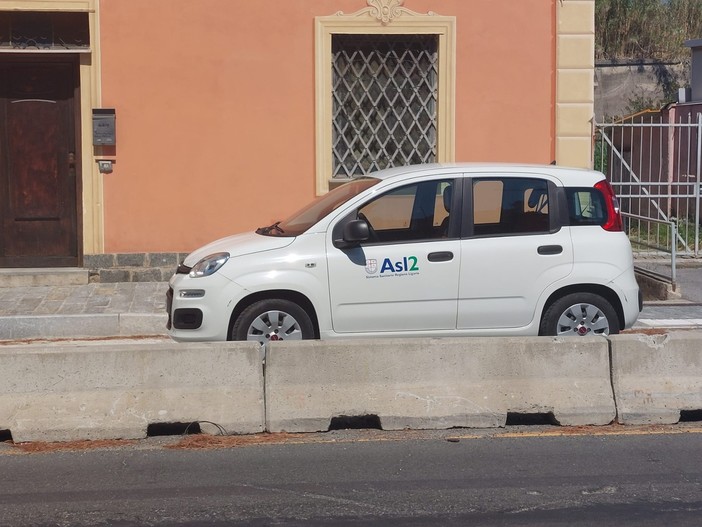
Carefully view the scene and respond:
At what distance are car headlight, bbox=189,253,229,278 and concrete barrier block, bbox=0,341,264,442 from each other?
1.34m

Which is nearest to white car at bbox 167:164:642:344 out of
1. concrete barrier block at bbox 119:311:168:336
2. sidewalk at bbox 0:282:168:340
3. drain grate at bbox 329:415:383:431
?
drain grate at bbox 329:415:383:431

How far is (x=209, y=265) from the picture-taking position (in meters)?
8.46

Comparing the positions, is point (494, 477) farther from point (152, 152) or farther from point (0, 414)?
point (152, 152)

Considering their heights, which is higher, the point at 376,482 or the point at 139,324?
the point at 139,324

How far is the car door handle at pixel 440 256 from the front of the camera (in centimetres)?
850

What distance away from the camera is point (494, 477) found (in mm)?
6246

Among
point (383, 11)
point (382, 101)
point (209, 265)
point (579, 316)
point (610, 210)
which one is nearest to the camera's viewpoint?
point (209, 265)

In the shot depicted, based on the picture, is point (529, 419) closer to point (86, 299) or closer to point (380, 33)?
point (86, 299)

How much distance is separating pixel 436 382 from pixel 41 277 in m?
7.81

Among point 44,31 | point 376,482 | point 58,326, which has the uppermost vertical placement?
point 44,31

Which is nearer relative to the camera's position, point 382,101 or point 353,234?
point 353,234

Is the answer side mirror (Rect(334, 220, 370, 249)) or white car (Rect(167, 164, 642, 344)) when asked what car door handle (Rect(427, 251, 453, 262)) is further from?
side mirror (Rect(334, 220, 370, 249))

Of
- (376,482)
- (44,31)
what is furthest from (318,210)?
(44,31)

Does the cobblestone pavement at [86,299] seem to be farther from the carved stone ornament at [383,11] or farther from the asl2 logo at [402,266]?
the carved stone ornament at [383,11]
